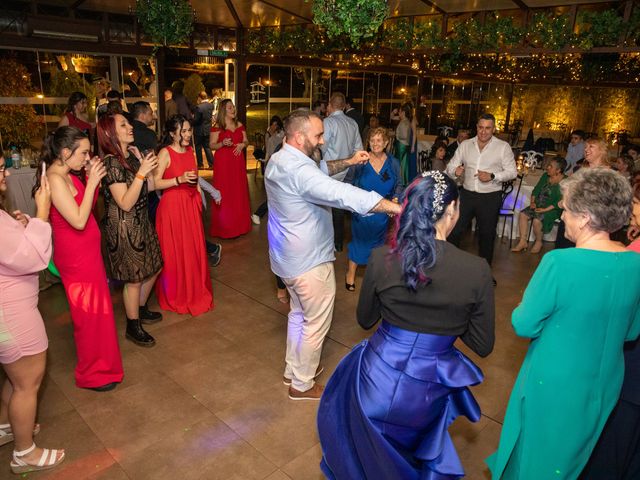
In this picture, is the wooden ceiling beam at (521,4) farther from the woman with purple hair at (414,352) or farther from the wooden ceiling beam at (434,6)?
the woman with purple hair at (414,352)

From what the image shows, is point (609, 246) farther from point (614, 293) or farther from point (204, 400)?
point (204, 400)

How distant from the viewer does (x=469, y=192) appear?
5.10m

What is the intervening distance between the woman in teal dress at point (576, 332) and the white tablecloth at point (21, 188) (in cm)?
557

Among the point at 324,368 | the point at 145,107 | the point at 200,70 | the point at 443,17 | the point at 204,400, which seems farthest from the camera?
the point at 200,70

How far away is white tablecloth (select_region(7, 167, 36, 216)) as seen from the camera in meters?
5.65

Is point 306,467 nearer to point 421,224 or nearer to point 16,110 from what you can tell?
point 421,224

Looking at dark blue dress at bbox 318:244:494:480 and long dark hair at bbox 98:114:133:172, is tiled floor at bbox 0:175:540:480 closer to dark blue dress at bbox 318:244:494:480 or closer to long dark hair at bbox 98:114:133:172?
dark blue dress at bbox 318:244:494:480

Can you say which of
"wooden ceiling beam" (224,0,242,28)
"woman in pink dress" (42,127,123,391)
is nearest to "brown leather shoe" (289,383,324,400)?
"woman in pink dress" (42,127,123,391)

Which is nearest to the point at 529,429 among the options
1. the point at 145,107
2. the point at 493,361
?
the point at 493,361

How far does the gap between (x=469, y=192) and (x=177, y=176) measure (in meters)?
2.91

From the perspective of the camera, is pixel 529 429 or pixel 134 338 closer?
pixel 529 429

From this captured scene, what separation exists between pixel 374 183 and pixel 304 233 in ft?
6.58

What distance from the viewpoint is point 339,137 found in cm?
569

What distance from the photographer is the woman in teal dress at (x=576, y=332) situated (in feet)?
5.93
